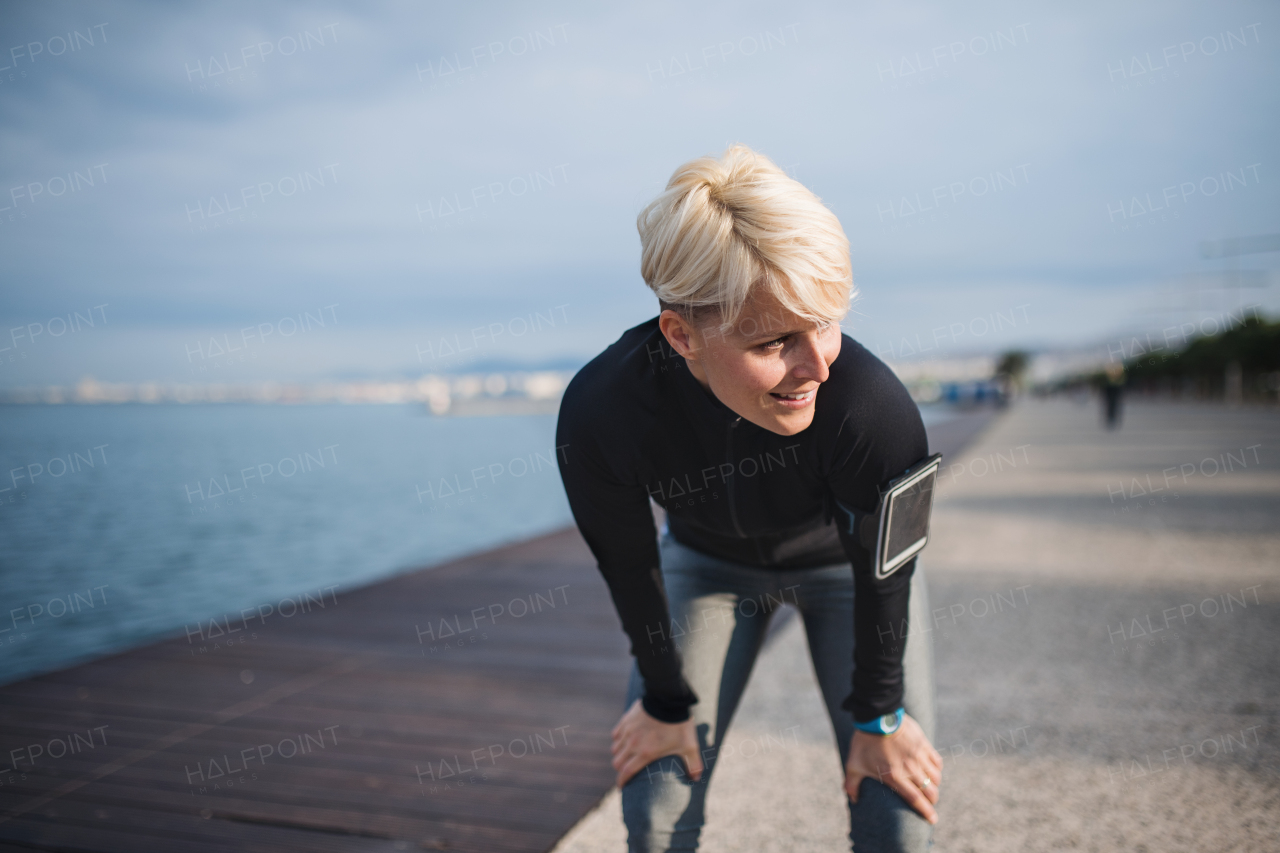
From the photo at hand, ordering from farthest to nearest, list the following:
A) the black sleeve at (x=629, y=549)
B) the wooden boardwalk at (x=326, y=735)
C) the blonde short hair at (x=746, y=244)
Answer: the wooden boardwalk at (x=326, y=735)
the black sleeve at (x=629, y=549)
the blonde short hair at (x=746, y=244)

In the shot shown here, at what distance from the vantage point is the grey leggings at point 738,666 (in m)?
1.83

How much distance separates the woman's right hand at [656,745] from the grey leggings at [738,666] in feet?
0.06

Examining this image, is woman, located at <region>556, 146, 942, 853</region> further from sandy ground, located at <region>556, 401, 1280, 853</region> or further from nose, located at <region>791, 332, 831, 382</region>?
sandy ground, located at <region>556, 401, 1280, 853</region>

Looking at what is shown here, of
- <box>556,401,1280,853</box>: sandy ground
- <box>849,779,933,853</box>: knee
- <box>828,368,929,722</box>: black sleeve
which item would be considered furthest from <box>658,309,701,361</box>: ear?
<box>556,401,1280,853</box>: sandy ground

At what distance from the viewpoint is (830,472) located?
1.74 meters

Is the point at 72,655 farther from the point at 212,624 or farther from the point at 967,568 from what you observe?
the point at 967,568

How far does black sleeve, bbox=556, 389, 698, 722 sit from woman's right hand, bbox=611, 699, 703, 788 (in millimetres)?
24

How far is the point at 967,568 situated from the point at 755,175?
20.5 feet

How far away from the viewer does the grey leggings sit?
183 centimetres

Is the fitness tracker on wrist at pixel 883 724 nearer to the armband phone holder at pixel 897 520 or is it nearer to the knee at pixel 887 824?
the knee at pixel 887 824

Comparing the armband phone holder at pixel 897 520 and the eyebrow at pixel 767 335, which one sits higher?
the eyebrow at pixel 767 335

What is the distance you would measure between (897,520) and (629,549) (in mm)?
615

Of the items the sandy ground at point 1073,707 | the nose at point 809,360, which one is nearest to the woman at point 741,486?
the nose at point 809,360

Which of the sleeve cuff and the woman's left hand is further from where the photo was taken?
the sleeve cuff
